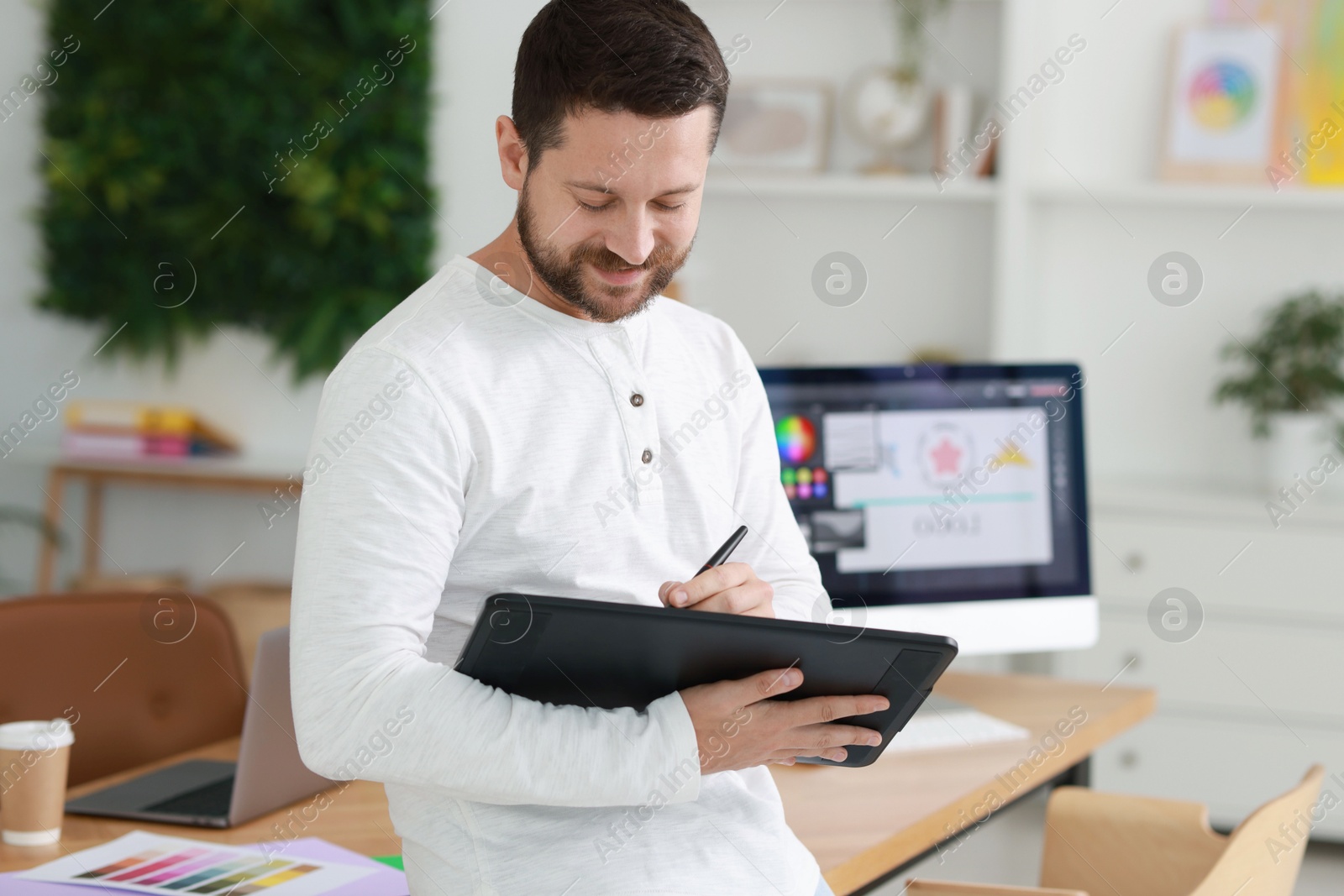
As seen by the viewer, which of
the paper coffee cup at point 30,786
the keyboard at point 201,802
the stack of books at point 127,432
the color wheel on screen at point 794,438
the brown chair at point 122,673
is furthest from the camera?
the stack of books at point 127,432

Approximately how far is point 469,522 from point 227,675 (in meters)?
1.08

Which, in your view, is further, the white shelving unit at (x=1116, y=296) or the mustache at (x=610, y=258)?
the white shelving unit at (x=1116, y=296)

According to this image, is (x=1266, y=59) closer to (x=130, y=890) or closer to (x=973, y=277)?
(x=973, y=277)

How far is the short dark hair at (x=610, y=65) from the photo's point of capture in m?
1.16

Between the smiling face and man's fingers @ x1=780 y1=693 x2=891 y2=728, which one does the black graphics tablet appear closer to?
man's fingers @ x1=780 y1=693 x2=891 y2=728

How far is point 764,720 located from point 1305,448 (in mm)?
2654

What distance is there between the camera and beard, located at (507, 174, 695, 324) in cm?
122

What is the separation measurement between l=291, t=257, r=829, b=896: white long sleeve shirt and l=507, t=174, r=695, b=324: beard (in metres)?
0.03

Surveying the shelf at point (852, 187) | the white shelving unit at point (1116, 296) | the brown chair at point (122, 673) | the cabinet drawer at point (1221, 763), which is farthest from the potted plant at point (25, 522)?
the cabinet drawer at point (1221, 763)

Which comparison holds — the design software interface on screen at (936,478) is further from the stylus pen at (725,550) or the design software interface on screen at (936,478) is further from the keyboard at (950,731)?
the stylus pen at (725,550)

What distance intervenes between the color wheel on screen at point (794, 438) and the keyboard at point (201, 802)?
3.01ft

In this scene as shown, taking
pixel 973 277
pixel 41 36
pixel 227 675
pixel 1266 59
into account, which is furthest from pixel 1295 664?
pixel 41 36

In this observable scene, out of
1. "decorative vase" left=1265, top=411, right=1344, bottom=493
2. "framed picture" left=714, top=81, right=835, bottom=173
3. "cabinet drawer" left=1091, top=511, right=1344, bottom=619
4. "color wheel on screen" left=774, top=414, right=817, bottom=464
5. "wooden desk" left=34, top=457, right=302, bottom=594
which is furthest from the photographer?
"wooden desk" left=34, top=457, right=302, bottom=594

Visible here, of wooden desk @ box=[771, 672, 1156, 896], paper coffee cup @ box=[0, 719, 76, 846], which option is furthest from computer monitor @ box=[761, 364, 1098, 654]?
paper coffee cup @ box=[0, 719, 76, 846]
